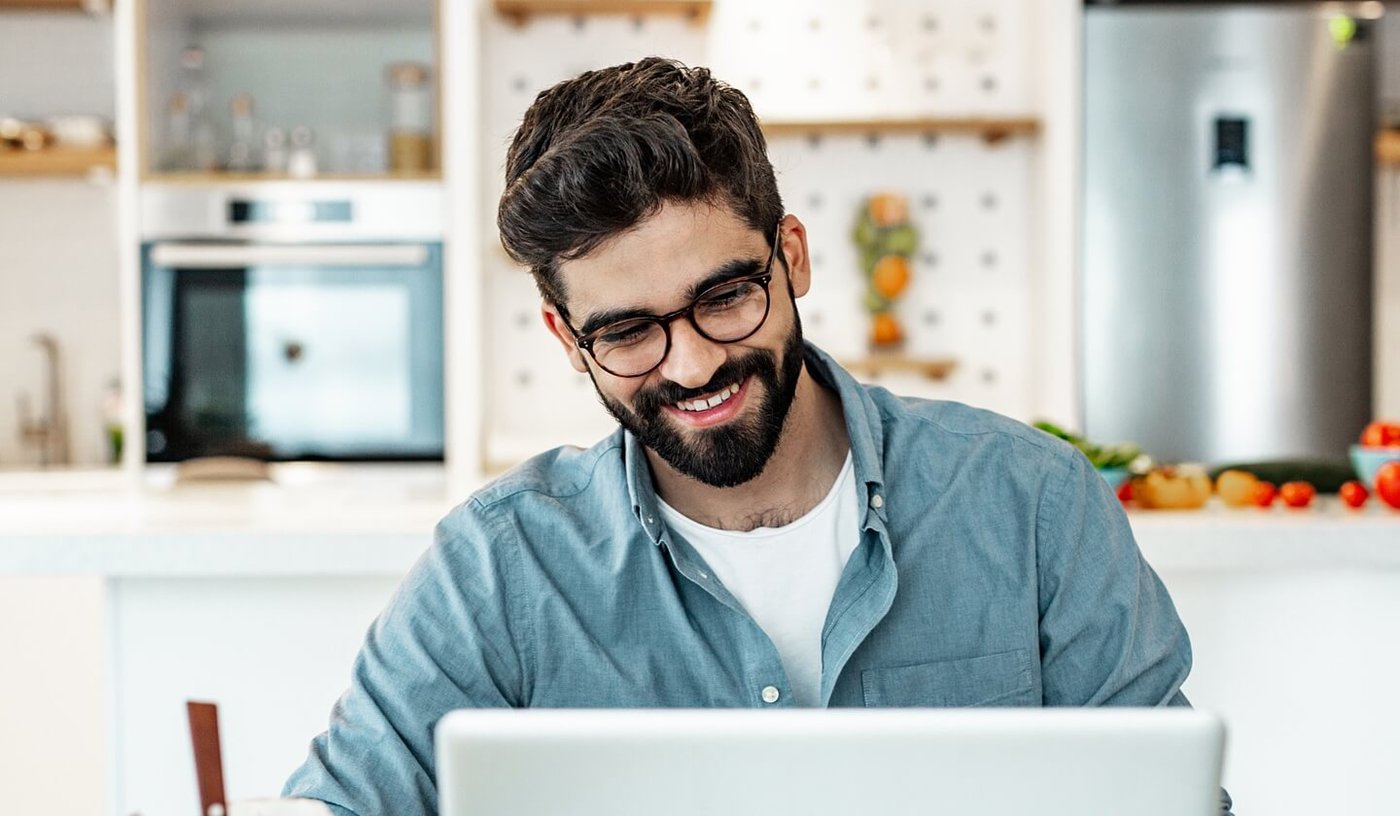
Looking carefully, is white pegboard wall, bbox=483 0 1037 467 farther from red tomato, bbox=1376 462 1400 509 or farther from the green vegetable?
red tomato, bbox=1376 462 1400 509

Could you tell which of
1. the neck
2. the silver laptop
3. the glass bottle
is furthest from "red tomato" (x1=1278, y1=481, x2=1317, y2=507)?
the glass bottle

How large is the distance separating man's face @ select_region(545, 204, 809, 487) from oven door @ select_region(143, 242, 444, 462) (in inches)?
96.7

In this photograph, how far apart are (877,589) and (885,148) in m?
3.01

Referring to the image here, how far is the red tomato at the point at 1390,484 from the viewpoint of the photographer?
2251mm

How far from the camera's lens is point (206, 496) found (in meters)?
3.14

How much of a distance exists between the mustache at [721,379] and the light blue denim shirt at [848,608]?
107 mm

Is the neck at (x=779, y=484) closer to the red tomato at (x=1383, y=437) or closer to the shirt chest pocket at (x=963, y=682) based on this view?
the shirt chest pocket at (x=963, y=682)

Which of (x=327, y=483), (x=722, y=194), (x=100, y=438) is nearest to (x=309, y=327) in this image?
(x=327, y=483)

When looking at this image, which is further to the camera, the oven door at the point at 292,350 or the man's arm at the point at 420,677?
the oven door at the point at 292,350

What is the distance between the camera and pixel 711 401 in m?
1.38

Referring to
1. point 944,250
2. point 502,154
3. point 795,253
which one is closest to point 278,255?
point 502,154

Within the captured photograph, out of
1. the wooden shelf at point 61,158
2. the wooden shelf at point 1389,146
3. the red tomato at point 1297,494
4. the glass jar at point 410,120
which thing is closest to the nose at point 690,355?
the red tomato at point 1297,494

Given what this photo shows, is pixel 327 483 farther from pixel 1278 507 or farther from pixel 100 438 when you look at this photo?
pixel 1278 507

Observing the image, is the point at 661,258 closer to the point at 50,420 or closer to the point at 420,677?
the point at 420,677
